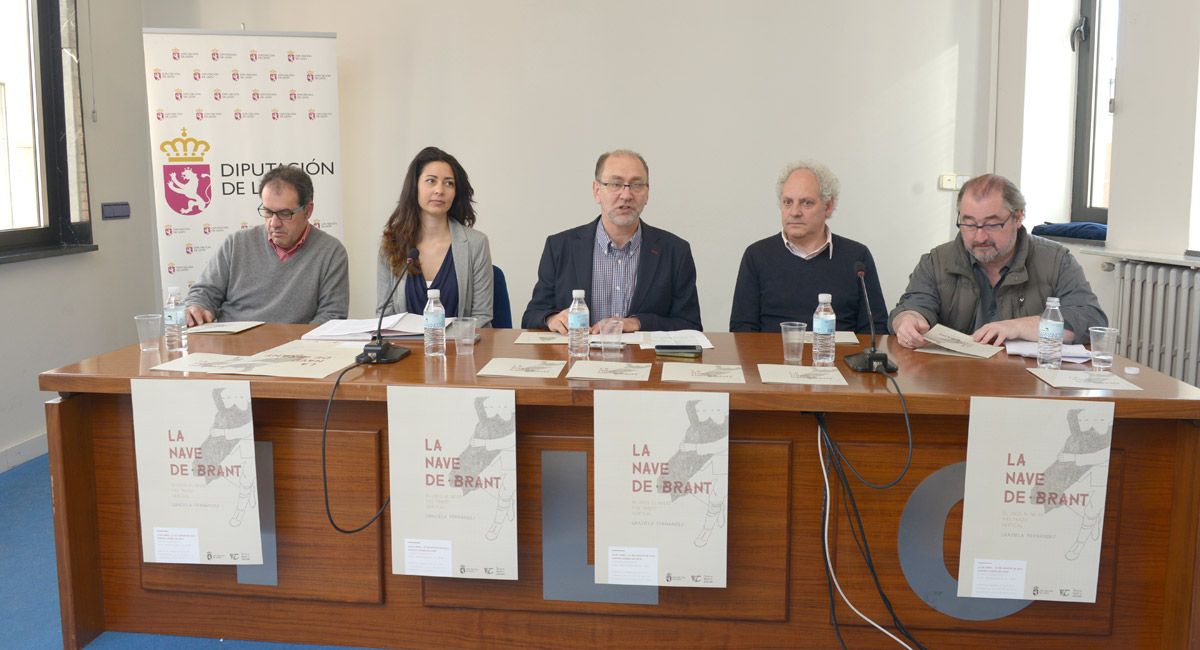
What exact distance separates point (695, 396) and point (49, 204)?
142 inches

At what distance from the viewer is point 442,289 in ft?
11.1

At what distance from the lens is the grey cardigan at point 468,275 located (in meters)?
3.42

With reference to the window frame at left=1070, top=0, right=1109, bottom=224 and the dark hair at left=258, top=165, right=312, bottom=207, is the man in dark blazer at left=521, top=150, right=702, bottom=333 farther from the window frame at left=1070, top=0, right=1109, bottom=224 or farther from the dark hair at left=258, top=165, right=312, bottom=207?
the window frame at left=1070, top=0, right=1109, bottom=224

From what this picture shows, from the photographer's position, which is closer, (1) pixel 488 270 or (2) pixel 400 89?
(1) pixel 488 270

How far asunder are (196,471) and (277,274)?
4.19ft

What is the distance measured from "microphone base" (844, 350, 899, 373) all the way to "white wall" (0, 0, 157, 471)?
351 cm

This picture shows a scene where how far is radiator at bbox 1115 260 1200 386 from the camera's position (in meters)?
3.39

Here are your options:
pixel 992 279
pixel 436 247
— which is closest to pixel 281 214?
pixel 436 247

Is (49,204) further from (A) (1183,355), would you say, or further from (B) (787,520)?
(A) (1183,355)

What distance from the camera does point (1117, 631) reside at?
80.8 inches

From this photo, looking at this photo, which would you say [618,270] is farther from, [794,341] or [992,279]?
[992,279]

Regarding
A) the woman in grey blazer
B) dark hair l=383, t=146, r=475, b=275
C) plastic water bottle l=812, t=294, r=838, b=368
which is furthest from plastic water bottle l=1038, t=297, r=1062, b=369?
dark hair l=383, t=146, r=475, b=275

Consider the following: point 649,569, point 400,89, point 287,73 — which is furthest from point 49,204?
point 649,569

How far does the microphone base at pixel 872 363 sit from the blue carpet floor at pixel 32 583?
1.50 meters
